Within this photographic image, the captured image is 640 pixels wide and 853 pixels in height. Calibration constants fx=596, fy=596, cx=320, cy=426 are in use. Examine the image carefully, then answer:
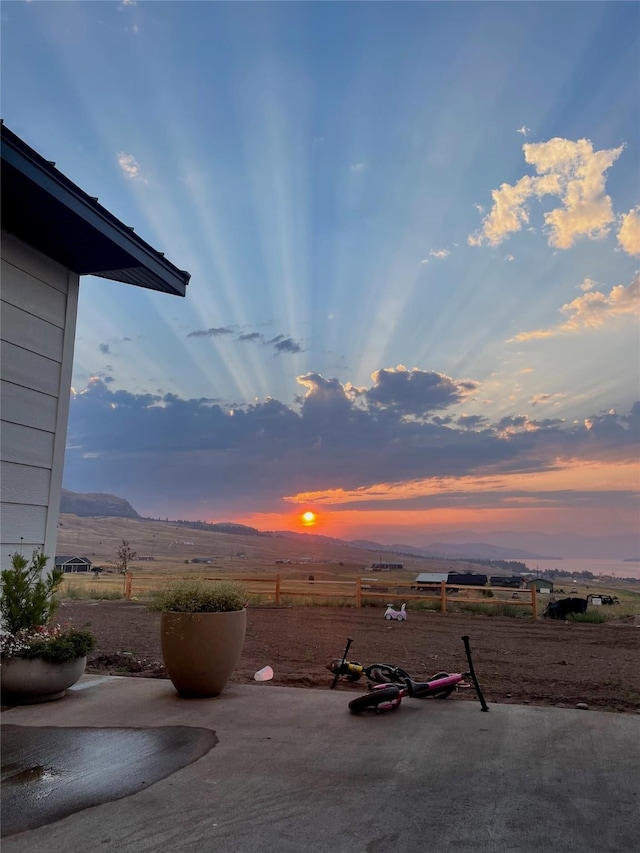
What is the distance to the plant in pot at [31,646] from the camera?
191 inches

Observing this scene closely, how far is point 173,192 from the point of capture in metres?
9.91

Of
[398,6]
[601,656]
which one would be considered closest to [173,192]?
[398,6]

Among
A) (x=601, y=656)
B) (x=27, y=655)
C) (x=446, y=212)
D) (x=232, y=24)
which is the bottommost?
(x=601, y=656)

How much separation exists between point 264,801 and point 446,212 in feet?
31.1

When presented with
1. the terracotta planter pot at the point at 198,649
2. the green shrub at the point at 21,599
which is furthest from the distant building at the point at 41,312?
the terracotta planter pot at the point at 198,649

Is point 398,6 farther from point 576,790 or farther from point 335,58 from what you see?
point 576,790

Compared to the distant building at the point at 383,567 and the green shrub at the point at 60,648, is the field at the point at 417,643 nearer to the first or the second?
the green shrub at the point at 60,648

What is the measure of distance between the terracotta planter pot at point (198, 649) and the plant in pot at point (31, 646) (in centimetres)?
79

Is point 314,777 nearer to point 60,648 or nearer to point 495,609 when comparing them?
point 60,648

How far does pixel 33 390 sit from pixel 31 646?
2244 mm

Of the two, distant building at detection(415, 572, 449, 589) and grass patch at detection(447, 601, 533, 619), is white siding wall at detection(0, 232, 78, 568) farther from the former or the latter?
grass patch at detection(447, 601, 533, 619)

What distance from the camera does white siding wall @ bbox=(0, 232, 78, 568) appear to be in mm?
5227

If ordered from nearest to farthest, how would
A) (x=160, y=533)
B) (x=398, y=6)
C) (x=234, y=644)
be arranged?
(x=234, y=644)
(x=398, y=6)
(x=160, y=533)

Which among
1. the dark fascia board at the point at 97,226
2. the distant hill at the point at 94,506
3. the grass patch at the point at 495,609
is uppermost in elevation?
the distant hill at the point at 94,506
